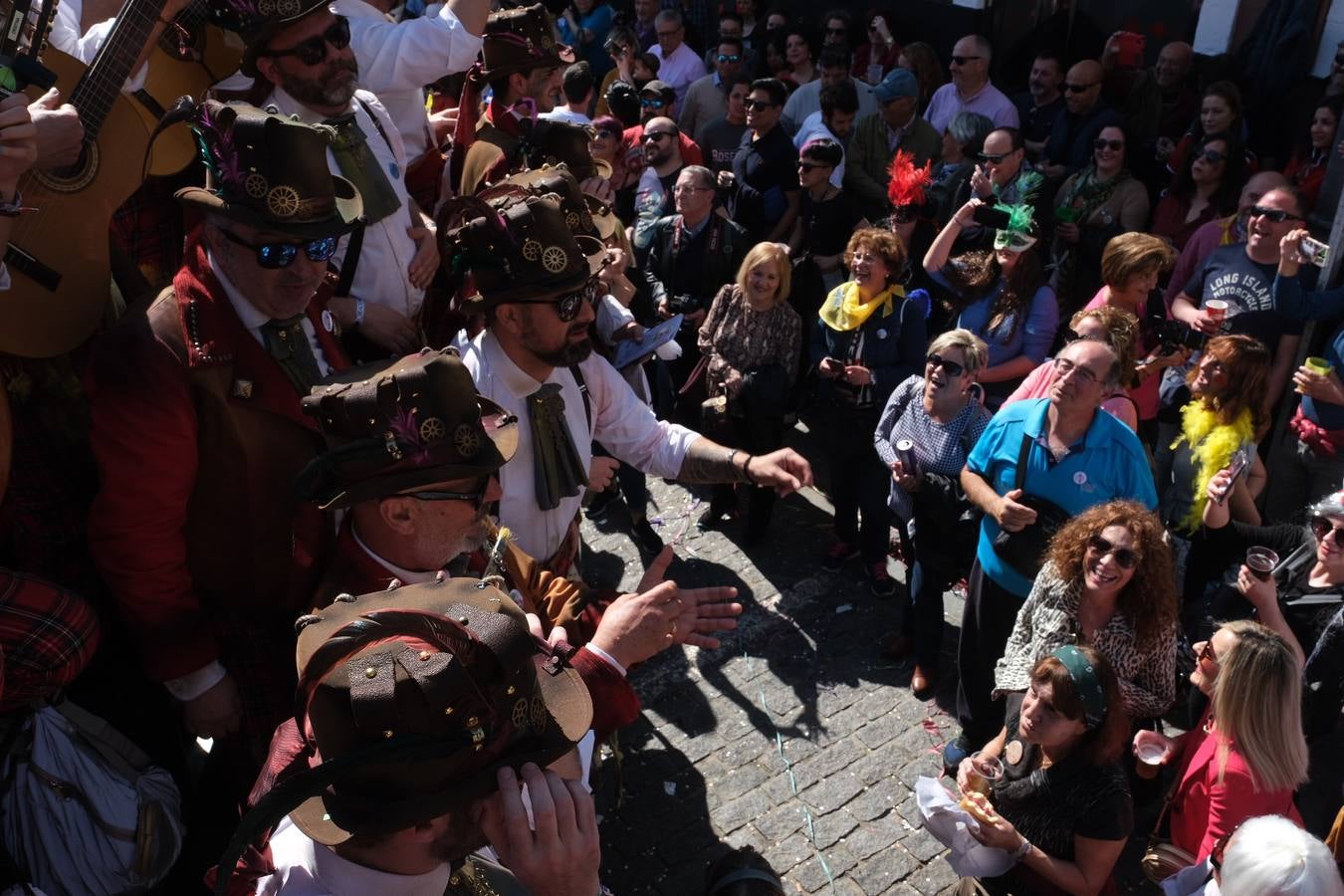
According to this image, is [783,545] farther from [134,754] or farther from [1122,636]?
[134,754]

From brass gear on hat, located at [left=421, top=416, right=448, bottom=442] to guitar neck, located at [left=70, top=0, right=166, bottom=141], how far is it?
1.71 m

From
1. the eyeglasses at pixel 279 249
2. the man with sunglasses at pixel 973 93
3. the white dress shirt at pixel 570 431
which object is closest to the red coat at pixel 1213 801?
the white dress shirt at pixel 570 431

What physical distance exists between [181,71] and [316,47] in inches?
29.2

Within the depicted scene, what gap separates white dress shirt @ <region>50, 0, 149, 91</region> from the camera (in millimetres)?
3756

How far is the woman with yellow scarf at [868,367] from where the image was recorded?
6320mm

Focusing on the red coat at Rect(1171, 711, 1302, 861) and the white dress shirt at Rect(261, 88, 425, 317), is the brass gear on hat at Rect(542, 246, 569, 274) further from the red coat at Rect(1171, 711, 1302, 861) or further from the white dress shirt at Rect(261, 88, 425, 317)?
the red coat at Rect(1171, 711, 1302, 861)

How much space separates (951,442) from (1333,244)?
8.70ft

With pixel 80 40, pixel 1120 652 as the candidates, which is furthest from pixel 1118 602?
pixel 80 40

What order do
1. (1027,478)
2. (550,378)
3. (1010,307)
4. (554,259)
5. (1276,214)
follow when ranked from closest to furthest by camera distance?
1. (554,259)
2. (550,378)
3. (1027,478)
4. (1276,214)
5. (1010,307)

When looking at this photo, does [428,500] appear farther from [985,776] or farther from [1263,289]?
[1263,289]

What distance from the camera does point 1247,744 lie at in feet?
12.6

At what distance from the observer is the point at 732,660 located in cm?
584

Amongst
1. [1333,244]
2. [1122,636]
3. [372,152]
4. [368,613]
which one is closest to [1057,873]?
[1122,636]

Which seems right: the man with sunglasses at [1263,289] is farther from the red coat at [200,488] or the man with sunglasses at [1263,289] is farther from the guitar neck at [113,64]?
the guitar neck at [113,64]
